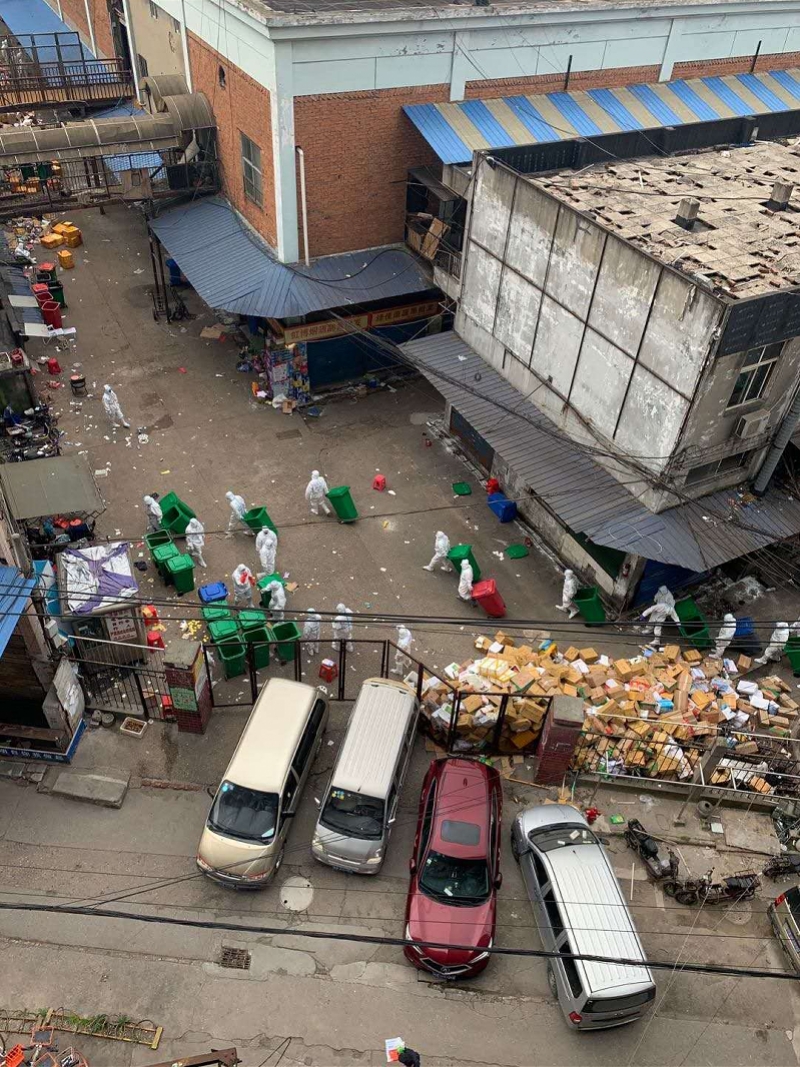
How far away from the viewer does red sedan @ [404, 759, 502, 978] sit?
460 inches

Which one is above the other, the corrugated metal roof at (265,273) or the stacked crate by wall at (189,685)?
the corrugated metal roof at (265,273)

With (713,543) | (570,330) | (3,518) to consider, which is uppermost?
(570,330)

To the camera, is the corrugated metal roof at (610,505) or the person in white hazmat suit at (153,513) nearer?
the corrugated metal roof at (610,505)

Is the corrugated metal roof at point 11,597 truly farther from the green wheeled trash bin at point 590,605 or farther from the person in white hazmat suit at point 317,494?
the green wheeled trash bin at point 590,605

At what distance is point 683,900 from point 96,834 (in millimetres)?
9899

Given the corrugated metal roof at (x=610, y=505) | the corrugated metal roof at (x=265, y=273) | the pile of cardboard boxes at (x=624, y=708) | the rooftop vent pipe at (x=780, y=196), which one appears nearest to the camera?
the pile of cardboard boxes at (x=624, y=708)

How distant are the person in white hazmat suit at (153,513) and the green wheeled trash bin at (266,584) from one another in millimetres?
2844

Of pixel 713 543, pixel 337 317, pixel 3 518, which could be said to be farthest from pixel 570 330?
pixel 3 518

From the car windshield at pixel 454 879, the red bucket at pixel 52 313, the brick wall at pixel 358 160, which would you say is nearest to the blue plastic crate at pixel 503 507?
the brick wall at pixel 358 160

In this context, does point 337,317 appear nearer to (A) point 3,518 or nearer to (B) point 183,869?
(A) point 3,518

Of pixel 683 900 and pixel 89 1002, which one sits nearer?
pixel 89 1002

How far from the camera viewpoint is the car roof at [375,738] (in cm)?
1290

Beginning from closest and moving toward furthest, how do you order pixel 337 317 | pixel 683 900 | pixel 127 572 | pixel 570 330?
pixel 683 900 < pixel 127 572 < pixel 570 330 < pixel 337 317

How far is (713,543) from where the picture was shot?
626 inches
